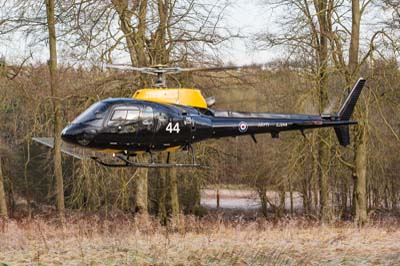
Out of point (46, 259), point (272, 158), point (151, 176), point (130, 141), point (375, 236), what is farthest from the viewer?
point (151, 176)

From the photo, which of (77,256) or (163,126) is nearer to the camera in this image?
(77,256)

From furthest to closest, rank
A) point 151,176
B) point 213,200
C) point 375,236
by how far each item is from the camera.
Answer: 1. point 213,200
2. point 151,176
3. point 375,236

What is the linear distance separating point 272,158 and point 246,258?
66.0 ft

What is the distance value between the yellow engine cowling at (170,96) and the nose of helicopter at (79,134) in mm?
1605

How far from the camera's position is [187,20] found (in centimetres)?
2084

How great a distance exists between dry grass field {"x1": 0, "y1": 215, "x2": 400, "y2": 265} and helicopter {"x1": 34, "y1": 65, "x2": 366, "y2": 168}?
1.61 metres

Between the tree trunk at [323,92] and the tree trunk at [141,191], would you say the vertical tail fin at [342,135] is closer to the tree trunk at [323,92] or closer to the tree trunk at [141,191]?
the tree trunk at [323,92]

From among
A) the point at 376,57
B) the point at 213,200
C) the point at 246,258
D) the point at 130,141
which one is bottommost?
the point at 213,200

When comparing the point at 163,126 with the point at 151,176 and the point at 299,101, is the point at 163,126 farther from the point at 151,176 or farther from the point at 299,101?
the point at 151,176

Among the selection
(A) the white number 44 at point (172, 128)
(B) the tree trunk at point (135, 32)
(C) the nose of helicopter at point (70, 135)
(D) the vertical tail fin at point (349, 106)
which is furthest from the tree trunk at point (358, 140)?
(C) the nose of helicopter at point (70, 135)

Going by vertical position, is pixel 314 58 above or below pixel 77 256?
above

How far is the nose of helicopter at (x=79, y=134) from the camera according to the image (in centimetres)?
1315

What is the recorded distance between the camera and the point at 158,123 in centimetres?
1383

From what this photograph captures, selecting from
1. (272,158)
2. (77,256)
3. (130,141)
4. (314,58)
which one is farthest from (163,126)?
(272,158)
